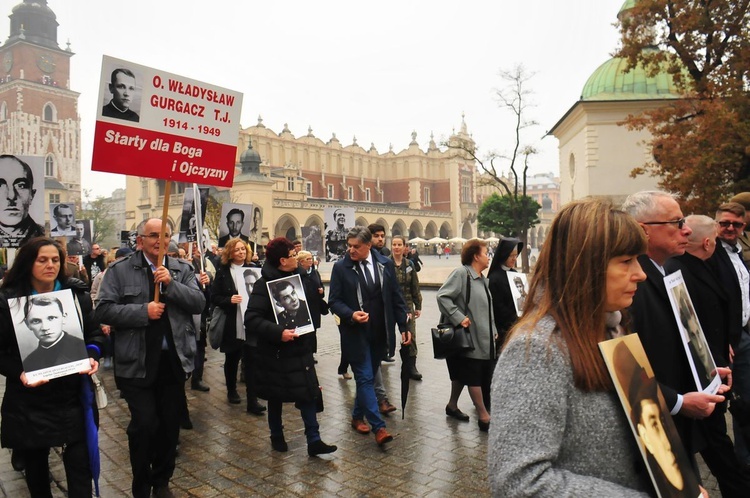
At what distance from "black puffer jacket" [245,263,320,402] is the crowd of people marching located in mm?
13

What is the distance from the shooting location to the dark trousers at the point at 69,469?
3.54 meters

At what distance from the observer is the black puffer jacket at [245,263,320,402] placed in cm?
502

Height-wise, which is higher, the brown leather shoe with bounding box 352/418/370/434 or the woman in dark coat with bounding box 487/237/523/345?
the woman in dark coat with bounding box 487/237/523/345

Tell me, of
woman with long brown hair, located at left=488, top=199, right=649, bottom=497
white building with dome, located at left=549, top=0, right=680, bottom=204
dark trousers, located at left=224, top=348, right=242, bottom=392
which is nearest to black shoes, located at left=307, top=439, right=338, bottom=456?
dark trousers, located at left=224, top=348, right=242, bottom=392

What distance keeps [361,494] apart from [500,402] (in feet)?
10.5

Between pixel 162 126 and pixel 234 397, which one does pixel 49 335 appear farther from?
pixel 234 397

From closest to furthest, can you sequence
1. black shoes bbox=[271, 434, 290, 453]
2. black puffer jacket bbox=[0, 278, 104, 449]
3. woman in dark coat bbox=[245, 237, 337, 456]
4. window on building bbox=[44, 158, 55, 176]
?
black puffer jacket bbox=[0, 278, 104, 449] → woman in dark coat bbox=[245, 237, 337, 456] → black shoes bbox=[271, 434, 290, 453] → window on building bbox=[44, 158, 55, 176]

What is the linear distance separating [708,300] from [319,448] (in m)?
3.30

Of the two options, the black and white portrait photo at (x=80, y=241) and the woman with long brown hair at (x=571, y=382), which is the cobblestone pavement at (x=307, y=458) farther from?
the black and white portrait photo at (x=80, y=241)

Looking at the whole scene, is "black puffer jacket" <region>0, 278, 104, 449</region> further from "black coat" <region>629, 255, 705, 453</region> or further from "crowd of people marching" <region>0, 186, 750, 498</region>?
"black coat" <region>629, 255, 705, 453</region>

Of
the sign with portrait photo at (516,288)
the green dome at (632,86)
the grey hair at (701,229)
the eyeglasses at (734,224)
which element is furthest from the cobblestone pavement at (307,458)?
the green dome at (632,86)

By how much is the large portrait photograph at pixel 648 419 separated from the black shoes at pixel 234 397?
6.12m

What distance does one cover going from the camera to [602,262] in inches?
63.4

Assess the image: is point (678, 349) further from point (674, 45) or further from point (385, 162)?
point (385, 162)
